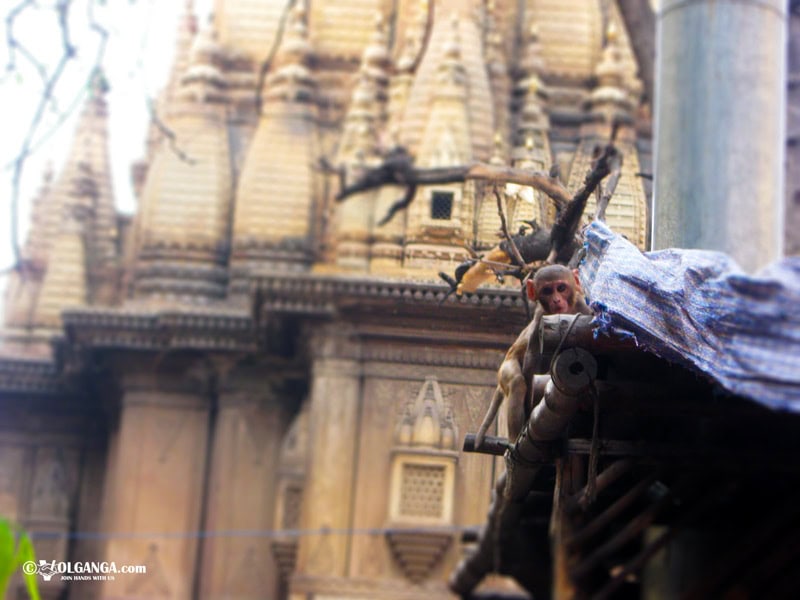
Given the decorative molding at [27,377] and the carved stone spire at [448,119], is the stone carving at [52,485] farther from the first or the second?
the carved stone spire at [448,119]

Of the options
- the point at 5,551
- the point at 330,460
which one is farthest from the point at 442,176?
the point at 5,551

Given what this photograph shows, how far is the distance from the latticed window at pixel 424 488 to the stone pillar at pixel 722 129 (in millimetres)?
7016

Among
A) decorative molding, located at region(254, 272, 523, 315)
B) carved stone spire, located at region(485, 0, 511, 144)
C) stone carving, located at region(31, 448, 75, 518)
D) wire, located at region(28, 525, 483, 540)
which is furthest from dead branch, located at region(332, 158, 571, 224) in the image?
stone carving, located at region(31, 448, 75, 518)

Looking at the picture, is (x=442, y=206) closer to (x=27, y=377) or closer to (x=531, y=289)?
(x=531, y=289)

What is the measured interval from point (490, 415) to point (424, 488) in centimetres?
819

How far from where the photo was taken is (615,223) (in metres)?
9.48

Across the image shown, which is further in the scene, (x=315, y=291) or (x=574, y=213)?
(x=315, y=291)

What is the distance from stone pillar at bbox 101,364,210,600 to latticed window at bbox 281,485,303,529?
180 centimetres

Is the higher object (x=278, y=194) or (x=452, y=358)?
(x=278, y=194)

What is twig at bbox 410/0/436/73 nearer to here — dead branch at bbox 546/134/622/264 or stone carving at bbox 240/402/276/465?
stone carving at bbox 240/402/276/465

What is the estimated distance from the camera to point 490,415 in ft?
27.9

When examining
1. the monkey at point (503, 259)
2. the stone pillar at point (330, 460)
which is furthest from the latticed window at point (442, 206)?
the stone pillar at point (330, 460)

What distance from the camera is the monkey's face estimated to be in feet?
26.0

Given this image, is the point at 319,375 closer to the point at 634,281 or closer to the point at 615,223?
the point at 615,223
